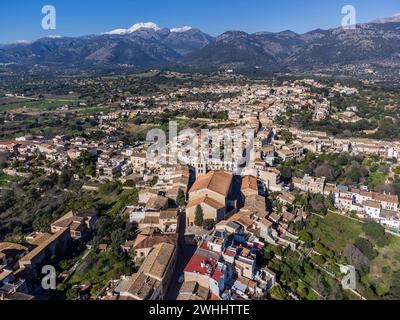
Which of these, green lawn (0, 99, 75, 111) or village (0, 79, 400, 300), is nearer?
village (0, 79, 400, 300)

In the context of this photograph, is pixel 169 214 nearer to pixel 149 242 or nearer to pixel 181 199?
pixel 181 199

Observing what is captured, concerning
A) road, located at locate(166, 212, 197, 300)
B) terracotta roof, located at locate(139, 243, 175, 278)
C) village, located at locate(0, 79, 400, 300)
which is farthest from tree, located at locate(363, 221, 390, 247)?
terracotta roof, located at locate(139, 243, 175, 278)

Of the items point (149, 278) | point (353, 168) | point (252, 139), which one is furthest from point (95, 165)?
point (353, 168)

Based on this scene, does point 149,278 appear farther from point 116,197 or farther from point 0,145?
point 0,145

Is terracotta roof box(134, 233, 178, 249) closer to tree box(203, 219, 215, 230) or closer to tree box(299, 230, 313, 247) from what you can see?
tree box(203, 219, 215, 230)

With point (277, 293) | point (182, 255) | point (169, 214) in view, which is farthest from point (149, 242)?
point (277, 293)

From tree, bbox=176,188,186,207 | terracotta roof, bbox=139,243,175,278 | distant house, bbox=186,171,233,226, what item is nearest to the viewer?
terracotta roof, bbox=139,243,175,278

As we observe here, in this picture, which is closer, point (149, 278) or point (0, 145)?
point (149, 278)
